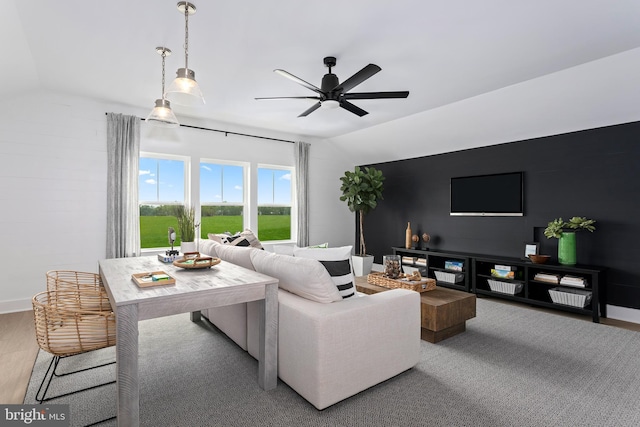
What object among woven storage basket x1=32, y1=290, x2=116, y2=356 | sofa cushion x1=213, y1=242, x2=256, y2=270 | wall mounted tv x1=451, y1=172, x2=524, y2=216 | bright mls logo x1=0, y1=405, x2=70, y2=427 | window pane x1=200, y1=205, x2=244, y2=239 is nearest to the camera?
bright mls logo x1=0, y1=405, x2=70, y2=427

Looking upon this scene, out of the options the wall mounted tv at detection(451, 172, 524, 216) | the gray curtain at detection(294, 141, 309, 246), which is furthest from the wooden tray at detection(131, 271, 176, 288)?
the wall mounted tv at detection(451, 172, 524, 216)

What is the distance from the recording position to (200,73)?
3.42 meters

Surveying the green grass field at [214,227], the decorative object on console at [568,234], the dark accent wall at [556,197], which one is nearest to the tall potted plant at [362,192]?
the dark accent wall at [556,197]

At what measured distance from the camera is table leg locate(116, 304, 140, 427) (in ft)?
4.96

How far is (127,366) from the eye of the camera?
1530 millimetres

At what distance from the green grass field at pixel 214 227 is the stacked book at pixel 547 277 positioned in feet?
13.1

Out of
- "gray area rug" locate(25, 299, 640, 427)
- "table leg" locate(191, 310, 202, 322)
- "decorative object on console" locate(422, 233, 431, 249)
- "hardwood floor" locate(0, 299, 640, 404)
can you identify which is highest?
"decorative object on console" locate(422, 233, 431, 249)

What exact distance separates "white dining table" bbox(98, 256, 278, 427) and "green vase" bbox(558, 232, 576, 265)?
3680 mm

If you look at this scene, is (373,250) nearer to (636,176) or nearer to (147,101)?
(636,176)

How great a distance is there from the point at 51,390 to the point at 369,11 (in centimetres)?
340

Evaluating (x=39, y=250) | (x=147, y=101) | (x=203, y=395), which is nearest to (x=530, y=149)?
(x=203, y=395)

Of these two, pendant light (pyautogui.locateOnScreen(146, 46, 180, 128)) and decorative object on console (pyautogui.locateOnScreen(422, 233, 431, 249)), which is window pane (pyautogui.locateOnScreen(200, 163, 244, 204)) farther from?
decorative object on console (pyautogui.locateOnScreen(422, 233, 431, 249))

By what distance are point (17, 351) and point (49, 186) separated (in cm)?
208

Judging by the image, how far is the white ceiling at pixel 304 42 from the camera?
2.31 metres
